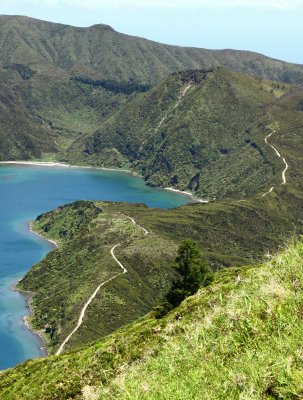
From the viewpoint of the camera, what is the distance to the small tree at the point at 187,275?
168 feet

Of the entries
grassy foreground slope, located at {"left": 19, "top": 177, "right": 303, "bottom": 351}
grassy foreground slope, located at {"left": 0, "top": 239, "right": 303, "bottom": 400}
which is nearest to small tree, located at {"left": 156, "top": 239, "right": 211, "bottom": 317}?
grassy foreground slope, located at {"left": 0, "top": 239, "right": 303, "bottom": 400}

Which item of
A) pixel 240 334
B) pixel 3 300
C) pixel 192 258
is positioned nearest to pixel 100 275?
pixel 3 300

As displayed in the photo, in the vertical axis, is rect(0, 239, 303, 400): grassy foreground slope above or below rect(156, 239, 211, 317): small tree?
above

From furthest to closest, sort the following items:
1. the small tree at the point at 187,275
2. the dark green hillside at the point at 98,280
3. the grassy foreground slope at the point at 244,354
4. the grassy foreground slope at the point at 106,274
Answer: the grassy foreground slope at the point at 106,274, the dark green hillside at the point at 98,280, the small tree at the point at 187,275, the grassy foreground slope at the point at 244,354

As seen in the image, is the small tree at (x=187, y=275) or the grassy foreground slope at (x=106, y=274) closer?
the small tree at (x=187, y=275)

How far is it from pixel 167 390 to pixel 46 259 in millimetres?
177852

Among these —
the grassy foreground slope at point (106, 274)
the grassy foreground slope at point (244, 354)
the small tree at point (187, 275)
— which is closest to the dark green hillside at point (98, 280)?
the grassy foreground slope at point (106, 274)

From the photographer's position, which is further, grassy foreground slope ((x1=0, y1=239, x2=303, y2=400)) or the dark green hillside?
the dark green hillside

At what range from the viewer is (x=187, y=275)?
5816cm

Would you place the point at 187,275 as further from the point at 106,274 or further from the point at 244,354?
the point at 106,274

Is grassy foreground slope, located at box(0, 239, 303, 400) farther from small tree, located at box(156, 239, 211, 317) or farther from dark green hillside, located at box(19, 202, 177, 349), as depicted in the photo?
dark green hillside, located at box(19, 202, 177, 349)

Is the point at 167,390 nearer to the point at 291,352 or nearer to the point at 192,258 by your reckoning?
the point at 291,352

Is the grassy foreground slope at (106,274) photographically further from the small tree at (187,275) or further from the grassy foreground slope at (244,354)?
the grassy foreground slope at (244,354)

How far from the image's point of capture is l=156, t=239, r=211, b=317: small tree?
51062mm
